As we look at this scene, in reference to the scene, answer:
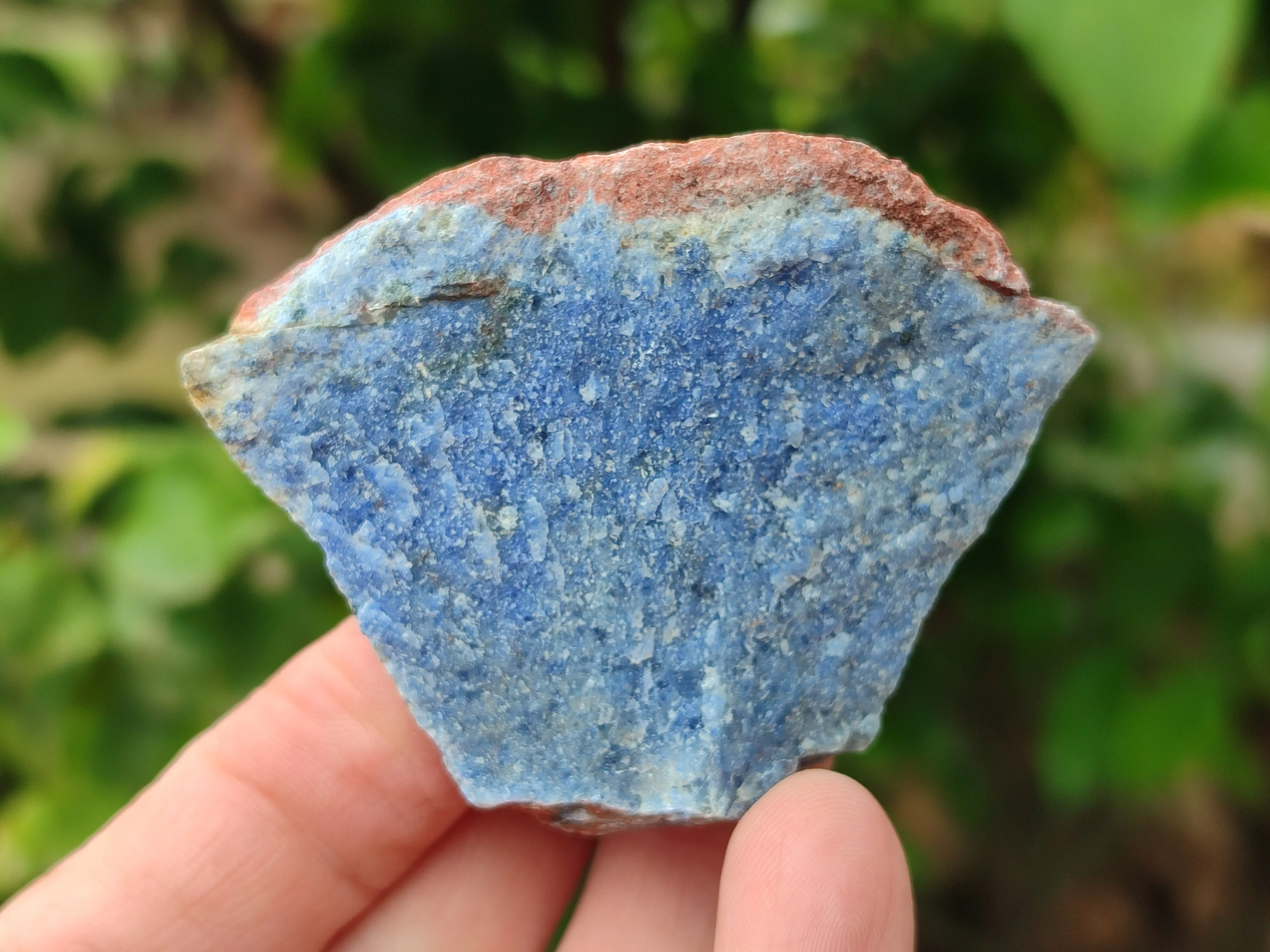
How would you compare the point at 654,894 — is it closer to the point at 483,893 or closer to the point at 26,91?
the point at 483,893

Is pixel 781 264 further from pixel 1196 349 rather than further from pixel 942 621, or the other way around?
pixel 1196 349

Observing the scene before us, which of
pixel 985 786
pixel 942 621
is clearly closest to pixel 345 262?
pixel 942 621

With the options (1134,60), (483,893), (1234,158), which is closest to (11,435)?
(483,893)

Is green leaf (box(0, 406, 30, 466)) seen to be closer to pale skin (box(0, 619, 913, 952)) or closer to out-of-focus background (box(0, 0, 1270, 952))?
out-of-focus background (box(0, 0, 1270, 952))

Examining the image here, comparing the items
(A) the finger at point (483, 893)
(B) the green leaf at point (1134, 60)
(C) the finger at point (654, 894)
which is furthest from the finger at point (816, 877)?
(B) the green leaf at point (1134, 60)

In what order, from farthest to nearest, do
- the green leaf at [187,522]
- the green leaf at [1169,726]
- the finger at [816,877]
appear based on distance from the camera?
the green leaf at [1169,726], the green leaf at [187,522], the finger at [816,877]

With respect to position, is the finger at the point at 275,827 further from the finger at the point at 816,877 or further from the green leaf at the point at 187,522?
the finger at the point at 816,877

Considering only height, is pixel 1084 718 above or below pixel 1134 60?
below
